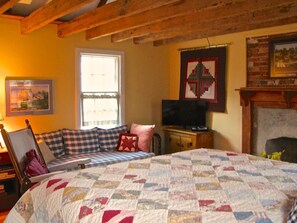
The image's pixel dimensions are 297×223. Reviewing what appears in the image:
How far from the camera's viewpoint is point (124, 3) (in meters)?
3.34

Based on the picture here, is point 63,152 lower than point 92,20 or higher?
lower

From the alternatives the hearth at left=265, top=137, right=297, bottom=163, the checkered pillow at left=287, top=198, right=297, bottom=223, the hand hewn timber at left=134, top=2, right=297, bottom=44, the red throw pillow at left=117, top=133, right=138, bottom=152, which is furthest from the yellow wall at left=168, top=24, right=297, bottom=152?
the checkered pillow at left=287, top=198, right=297, bottom=223

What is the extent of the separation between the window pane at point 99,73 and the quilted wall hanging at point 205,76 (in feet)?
4.16

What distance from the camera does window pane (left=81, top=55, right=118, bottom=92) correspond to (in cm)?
510

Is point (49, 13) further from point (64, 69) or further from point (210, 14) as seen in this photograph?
Answer: point (210, 14)

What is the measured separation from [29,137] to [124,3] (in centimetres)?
182

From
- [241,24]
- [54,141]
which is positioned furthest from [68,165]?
[241,24]

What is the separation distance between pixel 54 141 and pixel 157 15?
2303mm

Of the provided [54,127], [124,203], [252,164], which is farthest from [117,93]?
[124,203]

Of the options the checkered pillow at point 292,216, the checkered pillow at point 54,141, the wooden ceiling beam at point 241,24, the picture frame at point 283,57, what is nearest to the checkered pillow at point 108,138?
the checkered pillow at point 54,141

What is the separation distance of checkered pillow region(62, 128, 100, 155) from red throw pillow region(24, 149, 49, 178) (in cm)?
130

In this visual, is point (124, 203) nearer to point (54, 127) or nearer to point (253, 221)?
point (253, 221)

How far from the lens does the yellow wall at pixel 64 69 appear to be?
4359 mm

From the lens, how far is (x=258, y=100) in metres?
4.61
